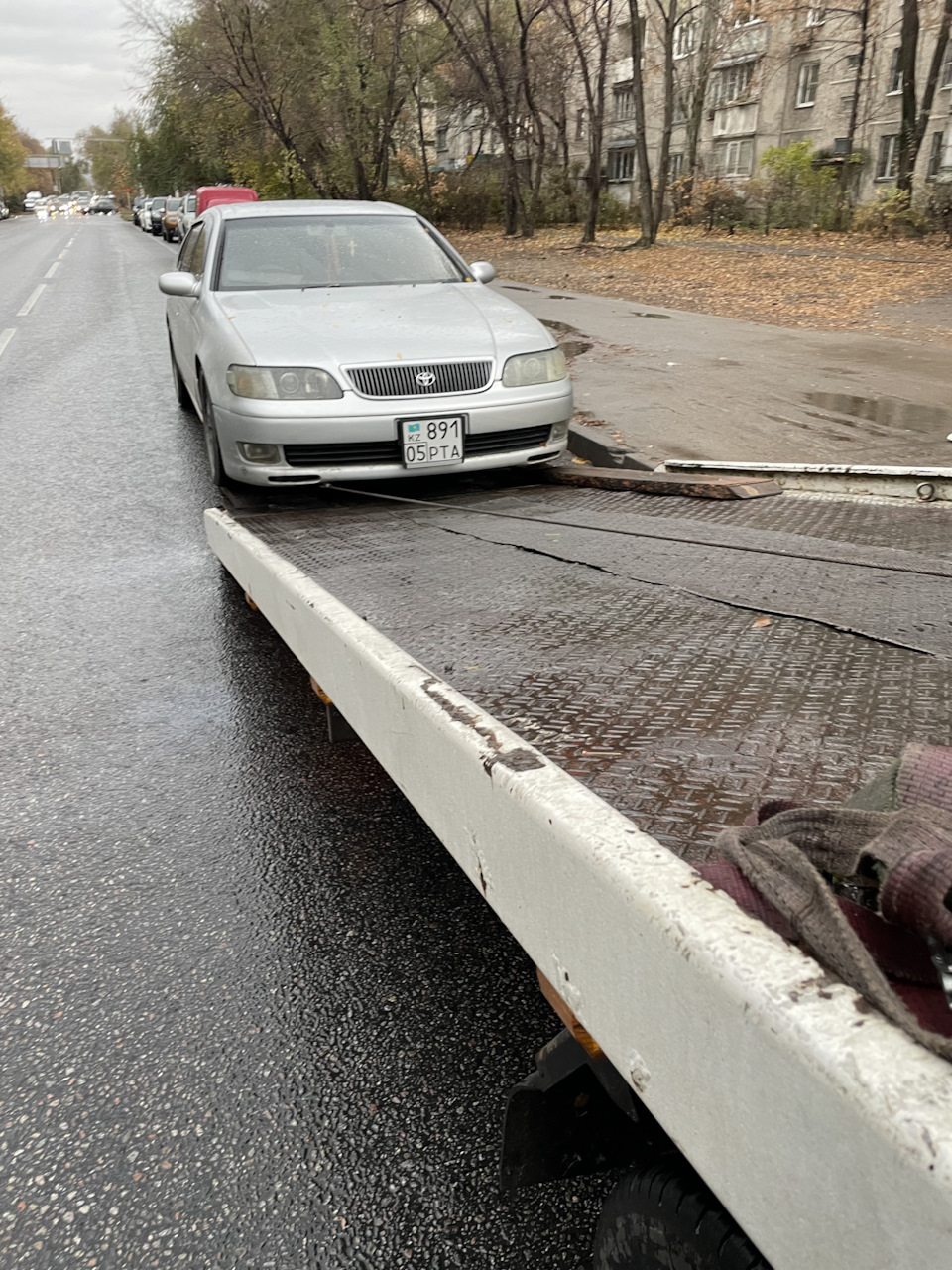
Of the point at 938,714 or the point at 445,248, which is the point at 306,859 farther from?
the point at 445,248

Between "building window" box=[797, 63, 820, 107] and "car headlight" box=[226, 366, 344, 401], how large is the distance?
48.6 m

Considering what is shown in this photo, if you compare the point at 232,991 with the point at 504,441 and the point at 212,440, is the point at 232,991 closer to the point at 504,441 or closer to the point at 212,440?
the point at 504,441

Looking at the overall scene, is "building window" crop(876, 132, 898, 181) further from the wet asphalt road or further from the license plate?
the wet asphalt road

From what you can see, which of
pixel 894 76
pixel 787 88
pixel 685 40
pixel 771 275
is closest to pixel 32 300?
pixel 771 275

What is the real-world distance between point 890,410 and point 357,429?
5380 millimetres

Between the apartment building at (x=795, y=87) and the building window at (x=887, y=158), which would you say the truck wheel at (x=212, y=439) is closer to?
the apartment building at (x=795, y=87)

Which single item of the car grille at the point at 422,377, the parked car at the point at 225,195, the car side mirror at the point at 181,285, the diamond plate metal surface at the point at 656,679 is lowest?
the diamond plate metal surface at the point at 656,679

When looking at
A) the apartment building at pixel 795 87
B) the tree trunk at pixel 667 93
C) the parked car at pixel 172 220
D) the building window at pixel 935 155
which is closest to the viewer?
the tree trunk at pixel 667 93

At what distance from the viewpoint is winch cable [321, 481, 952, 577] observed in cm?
326

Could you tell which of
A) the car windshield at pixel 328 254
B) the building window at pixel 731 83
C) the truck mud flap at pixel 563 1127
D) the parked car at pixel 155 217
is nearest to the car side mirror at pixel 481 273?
the car windshield at pixel 328 254

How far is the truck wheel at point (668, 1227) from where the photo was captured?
4.17 feet

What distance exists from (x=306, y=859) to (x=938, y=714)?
1749 millimetres

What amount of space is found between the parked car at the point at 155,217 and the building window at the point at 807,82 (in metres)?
31.8

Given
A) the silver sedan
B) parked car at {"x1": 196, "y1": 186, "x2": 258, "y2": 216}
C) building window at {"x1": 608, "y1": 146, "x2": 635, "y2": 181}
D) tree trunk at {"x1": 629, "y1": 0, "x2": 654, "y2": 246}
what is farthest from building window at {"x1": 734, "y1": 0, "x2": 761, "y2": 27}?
the silver sedan
